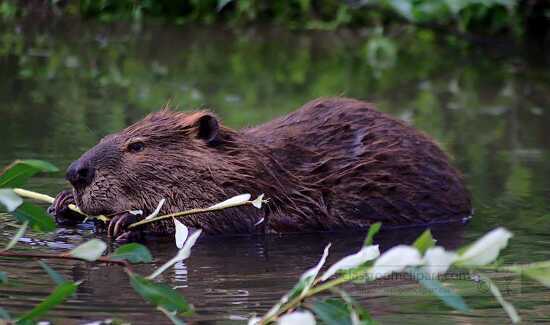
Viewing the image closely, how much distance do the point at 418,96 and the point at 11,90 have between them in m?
2.74

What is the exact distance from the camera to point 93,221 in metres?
4.26

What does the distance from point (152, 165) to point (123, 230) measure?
0.30 metres

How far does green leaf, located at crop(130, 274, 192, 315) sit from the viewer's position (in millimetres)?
2201

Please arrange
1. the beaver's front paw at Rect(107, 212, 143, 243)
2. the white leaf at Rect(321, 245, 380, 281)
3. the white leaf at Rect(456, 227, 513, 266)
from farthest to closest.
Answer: the beaver's front paw at Rect(107, 212, 143, 243) → the white leaf at Rect(321, 245, 380, 281) → the white leaf at Rect(456, 227, 513, 266)

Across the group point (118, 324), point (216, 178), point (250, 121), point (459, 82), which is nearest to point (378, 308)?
point (118, 324)

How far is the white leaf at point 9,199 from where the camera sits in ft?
7.27

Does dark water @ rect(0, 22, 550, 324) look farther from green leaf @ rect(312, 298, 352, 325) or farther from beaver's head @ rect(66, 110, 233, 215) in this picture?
green leaf @ rect(312, 298, 352, 325)

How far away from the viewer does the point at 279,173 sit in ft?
14.0

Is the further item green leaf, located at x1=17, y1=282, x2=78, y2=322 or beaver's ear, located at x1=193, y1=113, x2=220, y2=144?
beaver's ear, located at x1=193, y1=113, x2=220, y2=144

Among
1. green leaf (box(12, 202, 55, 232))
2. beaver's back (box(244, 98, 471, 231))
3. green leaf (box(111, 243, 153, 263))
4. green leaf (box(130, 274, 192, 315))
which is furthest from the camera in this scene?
beaver's back (box(244, 98, 471, 231))

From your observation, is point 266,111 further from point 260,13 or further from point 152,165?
point 260,13

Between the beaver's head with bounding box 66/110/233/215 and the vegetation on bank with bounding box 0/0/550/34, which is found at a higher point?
the vegetation on bank with bounding box 0/0/550/34

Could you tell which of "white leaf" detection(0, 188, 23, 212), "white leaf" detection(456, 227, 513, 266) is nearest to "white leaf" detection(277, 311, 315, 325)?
"white leaf" detection(456, 227, 513, 266)

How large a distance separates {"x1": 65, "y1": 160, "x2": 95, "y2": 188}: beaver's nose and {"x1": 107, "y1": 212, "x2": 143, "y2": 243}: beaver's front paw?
167mm
